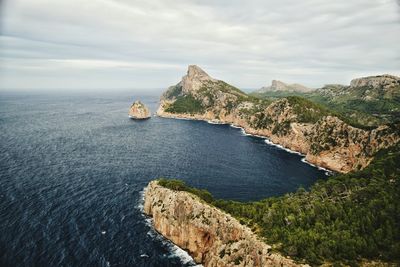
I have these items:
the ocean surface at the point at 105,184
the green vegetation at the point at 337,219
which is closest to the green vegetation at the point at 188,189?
the green vegetation at the point at 337,219

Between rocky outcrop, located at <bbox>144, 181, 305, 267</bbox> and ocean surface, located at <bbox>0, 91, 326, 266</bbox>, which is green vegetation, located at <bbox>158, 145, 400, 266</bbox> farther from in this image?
ocean surface, located at <bbox>0, 91, 326, 266</bbox>

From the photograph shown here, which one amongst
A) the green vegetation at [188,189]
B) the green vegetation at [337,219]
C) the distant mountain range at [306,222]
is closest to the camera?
the green vegetation at [337,219]

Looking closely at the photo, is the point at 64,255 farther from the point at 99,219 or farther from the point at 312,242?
the point at 312,242

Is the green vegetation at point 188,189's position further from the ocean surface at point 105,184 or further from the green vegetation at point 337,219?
the ocean surface at point 105,184

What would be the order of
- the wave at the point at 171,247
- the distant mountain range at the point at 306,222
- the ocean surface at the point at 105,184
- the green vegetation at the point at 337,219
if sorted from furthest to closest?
the ocean surface at the point at 105,184
the wave at the point at 171,247
the distant mountain range at the point at 306,222
the green vegetation at the point at 337,219

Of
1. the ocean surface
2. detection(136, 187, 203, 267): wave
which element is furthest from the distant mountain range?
the ocean surface

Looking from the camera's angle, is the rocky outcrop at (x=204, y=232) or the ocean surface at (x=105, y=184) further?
the ocean surface at (x=105, y=184)

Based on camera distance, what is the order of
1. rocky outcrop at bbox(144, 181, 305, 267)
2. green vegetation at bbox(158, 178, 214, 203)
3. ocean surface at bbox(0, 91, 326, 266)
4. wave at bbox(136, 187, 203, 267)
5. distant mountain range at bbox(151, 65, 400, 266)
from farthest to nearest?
green vegetation at bbox(158, 178, 214, 203) < ocean surface at bbox(0, 91, 326, 266) < wave at bbox(136, 187, 203, 267) < rocky outcrop at bbox(144, 181, 305, 267) < distant mountain range at bbox(151, 65, 400, 266)
